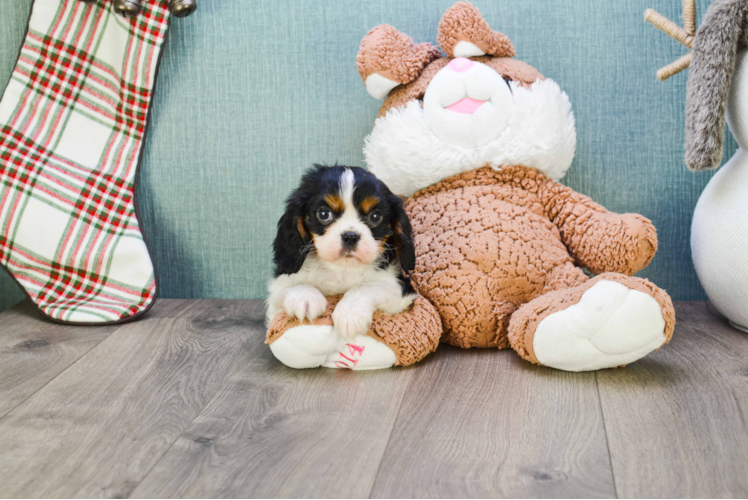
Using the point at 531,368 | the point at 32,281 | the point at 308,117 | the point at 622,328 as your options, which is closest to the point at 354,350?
the point at 531,368

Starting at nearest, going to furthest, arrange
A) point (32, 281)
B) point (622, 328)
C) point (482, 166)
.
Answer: point (622, 328), point (482, 166), point (32, 281)

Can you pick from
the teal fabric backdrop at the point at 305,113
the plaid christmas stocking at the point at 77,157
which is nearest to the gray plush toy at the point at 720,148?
the teal fabric backdrop at the point at 305,113

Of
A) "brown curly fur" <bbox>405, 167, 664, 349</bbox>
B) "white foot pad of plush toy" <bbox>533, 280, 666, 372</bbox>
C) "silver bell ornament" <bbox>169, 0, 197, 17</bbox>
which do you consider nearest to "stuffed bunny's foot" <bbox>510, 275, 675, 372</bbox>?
"white foot pad of plush toy" <bbox>533, 280, 666, 372</bbox>

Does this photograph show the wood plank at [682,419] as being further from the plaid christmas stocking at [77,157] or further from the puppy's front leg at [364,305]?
the plaid christmas stocking at [77,157]

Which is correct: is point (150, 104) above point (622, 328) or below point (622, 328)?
above

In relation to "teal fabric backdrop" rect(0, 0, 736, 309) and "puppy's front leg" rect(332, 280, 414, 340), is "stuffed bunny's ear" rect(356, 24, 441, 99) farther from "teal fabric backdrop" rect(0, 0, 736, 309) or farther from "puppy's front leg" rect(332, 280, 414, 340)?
"puppy's front leg" rect(332, 280, 414, 340)

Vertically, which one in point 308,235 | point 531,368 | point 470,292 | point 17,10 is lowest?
point 531,368

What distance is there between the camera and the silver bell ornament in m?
1.70

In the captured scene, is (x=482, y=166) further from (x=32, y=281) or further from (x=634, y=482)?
(x=32, y=281)

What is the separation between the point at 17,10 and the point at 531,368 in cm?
169

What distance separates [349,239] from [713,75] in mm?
Answer: 835

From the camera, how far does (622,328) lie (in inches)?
47.1

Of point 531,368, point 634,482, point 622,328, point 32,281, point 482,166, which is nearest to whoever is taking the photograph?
point 634,482

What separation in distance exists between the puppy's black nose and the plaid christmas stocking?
759 mm
